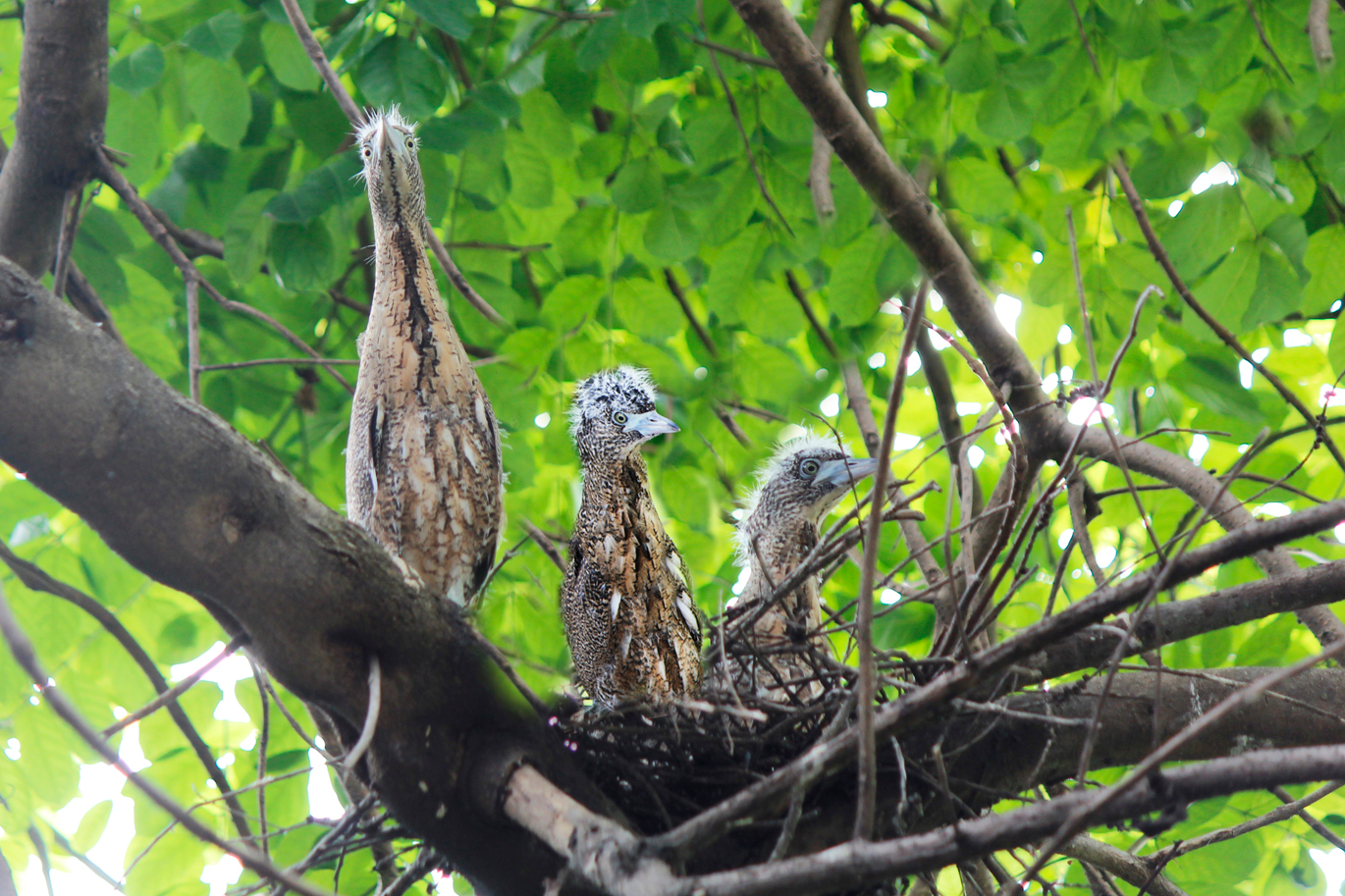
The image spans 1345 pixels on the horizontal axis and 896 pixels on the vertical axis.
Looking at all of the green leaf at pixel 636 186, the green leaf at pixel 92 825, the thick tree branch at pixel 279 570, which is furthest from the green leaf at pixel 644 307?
the green leaf at pixel 92 825

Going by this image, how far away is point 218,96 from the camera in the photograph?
3057 millimetres

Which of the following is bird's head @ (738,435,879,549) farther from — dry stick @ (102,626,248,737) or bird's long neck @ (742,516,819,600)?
dry stick @ (102,626,248,737)

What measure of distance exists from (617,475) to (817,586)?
2.65 ft

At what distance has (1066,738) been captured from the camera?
86.2 inches

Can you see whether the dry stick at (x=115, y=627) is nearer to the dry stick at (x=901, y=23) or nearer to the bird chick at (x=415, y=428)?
the bird chick at (x=415, y=428)

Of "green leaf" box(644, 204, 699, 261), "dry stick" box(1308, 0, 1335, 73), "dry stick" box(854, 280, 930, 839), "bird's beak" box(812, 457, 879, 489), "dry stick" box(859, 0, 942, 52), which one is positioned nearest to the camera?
"dry stick" box(854, 280, 930, 839)

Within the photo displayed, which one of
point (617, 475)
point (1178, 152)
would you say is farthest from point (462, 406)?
point (1178, 152)

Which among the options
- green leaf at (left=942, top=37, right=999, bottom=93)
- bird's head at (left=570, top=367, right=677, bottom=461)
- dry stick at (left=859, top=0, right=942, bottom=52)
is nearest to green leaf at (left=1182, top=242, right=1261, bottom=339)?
green leaf at (left=942, top=37, right=999, bottom=93)

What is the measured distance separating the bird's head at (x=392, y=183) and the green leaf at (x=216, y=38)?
55 centimetres

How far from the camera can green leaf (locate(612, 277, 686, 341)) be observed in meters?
3.46

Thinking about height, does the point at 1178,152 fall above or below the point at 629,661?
above

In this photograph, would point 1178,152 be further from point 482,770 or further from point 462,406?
point 482,770

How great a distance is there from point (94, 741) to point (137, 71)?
2.49 m

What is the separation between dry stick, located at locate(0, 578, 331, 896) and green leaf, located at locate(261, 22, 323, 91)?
2.54m
